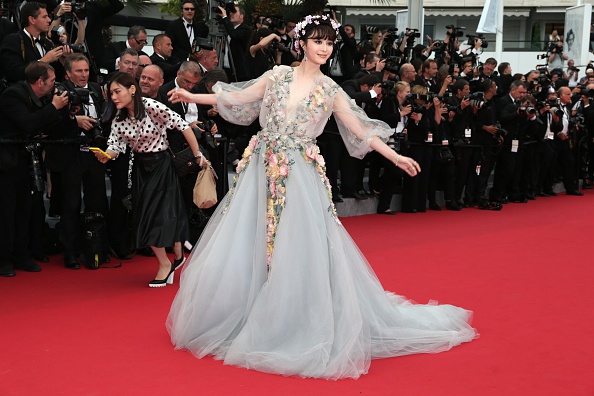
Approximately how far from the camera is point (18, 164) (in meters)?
6.52

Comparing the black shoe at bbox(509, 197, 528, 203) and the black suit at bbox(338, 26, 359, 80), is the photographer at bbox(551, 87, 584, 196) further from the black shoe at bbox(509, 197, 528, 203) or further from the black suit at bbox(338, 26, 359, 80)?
the black suit at bbox(338, 26, 359, 80)

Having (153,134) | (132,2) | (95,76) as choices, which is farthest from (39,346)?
(132,2)

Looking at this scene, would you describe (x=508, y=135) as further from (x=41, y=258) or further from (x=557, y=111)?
(x=41, y=258)

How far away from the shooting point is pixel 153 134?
607 cm

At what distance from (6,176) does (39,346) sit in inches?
85.9

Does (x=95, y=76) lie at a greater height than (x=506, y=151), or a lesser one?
greater

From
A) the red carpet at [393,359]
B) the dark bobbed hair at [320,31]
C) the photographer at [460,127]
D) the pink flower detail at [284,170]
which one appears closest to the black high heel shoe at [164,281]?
the red carpet at [393,359]

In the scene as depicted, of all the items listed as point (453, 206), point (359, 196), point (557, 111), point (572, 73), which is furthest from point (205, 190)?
point (572, 73)

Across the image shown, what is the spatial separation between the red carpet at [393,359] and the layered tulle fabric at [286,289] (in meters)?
0.12

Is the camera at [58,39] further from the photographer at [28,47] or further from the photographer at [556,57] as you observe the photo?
the photographer at [556,57]

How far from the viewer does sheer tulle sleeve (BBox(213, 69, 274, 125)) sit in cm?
500

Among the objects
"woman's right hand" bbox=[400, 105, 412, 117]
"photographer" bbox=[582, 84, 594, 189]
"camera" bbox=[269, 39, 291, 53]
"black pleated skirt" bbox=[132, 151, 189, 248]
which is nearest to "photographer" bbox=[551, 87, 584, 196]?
"photographer" bbox=[582, 84, 594, 189]

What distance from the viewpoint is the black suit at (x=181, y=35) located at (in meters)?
9.55

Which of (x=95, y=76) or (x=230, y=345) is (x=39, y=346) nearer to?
(x=230, y=345)
